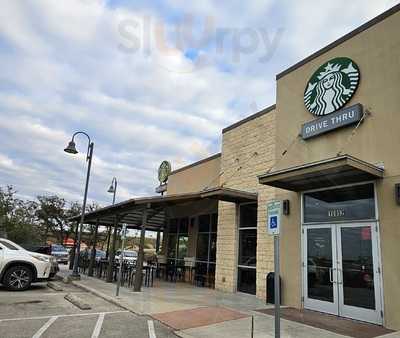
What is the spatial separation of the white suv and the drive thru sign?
9063 mm

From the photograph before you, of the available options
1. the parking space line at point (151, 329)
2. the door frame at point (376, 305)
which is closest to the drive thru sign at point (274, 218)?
the parking space line at point (151, 329)

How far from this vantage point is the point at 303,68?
444 inches

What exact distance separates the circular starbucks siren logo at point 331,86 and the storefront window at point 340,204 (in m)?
2.21

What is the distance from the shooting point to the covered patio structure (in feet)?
40.2

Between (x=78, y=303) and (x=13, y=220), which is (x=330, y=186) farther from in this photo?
(x=13, y=220)

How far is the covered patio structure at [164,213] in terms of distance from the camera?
12.2m

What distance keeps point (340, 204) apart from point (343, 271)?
1639mm

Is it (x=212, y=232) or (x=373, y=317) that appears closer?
(x=373, y=317)

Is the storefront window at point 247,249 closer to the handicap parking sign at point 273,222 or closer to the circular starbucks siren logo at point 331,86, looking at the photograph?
the circular starbucks siren logo at point 331,86

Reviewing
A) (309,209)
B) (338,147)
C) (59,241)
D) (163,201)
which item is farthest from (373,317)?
(59,241)

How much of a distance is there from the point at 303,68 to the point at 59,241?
136ft

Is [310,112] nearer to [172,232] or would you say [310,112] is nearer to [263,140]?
[263,140]

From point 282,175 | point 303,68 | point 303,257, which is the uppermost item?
point 303,68

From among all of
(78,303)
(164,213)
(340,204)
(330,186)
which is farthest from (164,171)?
(340,204)
